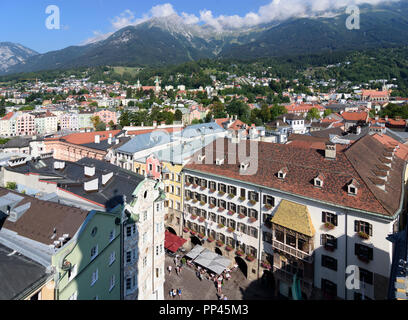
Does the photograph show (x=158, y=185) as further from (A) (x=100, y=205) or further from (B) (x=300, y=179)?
(B) (x=300, y=179)

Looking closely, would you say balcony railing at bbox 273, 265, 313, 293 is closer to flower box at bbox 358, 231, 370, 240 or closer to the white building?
the white building

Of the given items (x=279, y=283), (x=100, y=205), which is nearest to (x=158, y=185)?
(x=100, y=205)

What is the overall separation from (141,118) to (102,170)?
77.1 meters

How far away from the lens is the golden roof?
23812mm

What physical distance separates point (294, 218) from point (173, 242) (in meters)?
15.1

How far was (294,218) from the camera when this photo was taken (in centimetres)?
2466

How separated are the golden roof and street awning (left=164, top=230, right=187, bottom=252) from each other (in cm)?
1278

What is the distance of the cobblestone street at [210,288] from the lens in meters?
27.6

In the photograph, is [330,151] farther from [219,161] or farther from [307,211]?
[219,161]

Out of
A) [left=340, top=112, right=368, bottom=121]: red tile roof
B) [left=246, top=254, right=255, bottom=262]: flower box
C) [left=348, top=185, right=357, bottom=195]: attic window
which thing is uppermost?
[left=340, top=112, right=368, bottom=121]: red tile roof

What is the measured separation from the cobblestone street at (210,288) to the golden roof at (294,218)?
8.05 metres

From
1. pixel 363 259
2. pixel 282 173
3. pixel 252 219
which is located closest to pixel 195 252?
pixel 252 219

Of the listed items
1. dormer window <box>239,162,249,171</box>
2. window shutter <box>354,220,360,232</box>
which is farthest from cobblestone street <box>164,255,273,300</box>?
dormer window <box>239,162,249,171</box>
